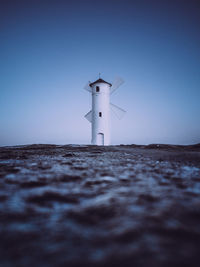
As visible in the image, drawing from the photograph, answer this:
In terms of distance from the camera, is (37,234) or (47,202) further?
(47,202)

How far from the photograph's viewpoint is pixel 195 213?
0.56 metres

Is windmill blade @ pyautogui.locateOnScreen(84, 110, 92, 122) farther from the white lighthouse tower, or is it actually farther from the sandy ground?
the sandy ground

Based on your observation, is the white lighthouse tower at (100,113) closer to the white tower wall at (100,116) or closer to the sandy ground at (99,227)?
the white tower wall at (100,116)

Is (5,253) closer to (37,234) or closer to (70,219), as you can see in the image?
(37,234)

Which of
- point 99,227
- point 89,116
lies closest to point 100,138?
point 89,116

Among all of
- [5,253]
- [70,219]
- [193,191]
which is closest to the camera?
[5,253]

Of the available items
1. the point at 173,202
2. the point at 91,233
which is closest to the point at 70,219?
the point at 91,233

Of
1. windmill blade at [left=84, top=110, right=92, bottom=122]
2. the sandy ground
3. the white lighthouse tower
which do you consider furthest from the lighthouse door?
the sandy ground

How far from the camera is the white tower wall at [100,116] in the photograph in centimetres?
1875

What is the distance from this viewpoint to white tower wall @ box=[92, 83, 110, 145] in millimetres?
18750

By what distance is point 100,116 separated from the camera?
18969mm

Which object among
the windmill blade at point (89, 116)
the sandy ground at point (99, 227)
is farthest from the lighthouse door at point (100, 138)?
the sandy ground at point (99, 227)

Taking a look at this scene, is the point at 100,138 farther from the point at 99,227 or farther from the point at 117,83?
the point at 99,227

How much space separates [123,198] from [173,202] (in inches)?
8.3
